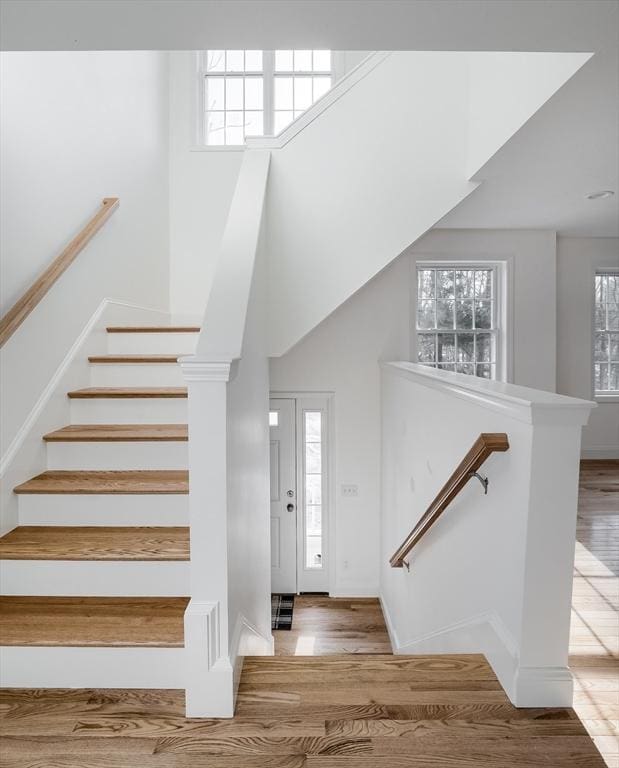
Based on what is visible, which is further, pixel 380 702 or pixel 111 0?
pixel 380 702

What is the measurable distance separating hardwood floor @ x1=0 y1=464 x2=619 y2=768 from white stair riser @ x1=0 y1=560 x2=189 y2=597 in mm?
147

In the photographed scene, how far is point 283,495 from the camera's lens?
20.0ft

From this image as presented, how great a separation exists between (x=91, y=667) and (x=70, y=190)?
2.51 meters

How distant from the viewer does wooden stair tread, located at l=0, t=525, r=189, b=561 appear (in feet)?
7.05

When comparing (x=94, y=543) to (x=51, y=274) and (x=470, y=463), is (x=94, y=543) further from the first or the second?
(x=470, y=463)

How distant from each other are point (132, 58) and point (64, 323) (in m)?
2.40

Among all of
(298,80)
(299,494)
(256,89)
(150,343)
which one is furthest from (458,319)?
(150,343)

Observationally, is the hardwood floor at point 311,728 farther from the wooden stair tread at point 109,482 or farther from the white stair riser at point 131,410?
the white stair riser at point 131,410

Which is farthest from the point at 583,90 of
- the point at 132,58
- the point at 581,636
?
the point at 132,58

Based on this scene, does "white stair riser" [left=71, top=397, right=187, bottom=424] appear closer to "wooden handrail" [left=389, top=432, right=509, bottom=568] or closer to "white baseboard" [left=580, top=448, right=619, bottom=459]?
"wooden handrail" [left=389, top=432, right=509, bottom=568]

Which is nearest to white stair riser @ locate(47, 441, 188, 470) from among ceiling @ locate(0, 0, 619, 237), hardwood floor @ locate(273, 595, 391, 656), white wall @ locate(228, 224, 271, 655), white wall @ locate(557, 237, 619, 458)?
white wall @ locate(228, 224, 271, 655)

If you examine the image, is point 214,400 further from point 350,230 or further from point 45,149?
point 350,230

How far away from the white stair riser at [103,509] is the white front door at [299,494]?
3583mm

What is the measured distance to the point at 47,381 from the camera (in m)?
2.89
